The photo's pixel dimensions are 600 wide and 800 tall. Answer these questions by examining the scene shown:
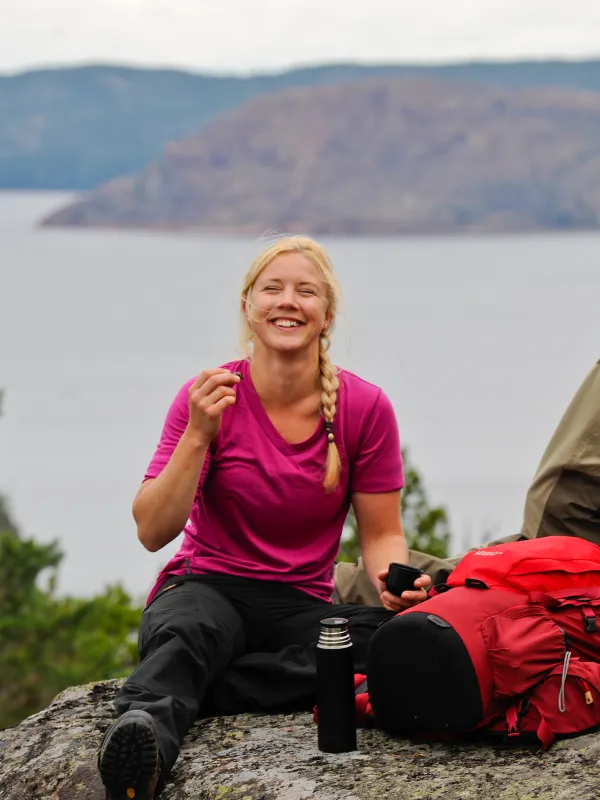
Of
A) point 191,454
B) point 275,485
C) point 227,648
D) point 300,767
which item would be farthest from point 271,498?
point 300,767

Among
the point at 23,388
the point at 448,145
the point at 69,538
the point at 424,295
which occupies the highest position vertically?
the point at 448,145

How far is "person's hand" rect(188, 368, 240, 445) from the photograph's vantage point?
2.92 meters

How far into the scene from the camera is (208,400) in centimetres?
292

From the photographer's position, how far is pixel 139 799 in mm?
2443

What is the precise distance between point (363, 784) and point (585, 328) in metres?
57.6

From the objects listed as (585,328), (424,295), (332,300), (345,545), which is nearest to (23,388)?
(424,295)

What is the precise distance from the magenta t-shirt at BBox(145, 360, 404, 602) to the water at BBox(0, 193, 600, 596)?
26290 mm

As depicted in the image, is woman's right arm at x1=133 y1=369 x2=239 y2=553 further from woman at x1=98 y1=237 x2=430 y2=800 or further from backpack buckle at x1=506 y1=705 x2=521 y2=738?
backpack buckle at x1=506 y1=705 x2=521 y2=738

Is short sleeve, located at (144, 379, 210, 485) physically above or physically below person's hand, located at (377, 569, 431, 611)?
above

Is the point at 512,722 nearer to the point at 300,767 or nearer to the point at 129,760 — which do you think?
the point at 300,767

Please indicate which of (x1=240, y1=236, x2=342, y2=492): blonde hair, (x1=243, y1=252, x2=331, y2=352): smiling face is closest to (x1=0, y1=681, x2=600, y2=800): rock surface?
(x1=240, y1=236, x2=342, y2=492): blonde hair

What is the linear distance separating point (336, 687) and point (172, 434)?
34.1 inches

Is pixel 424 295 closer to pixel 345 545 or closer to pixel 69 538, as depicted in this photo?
pixel 69 538

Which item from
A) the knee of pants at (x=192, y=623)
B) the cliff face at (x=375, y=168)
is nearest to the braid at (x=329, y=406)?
the knee of pants at (x=192, y=623)
